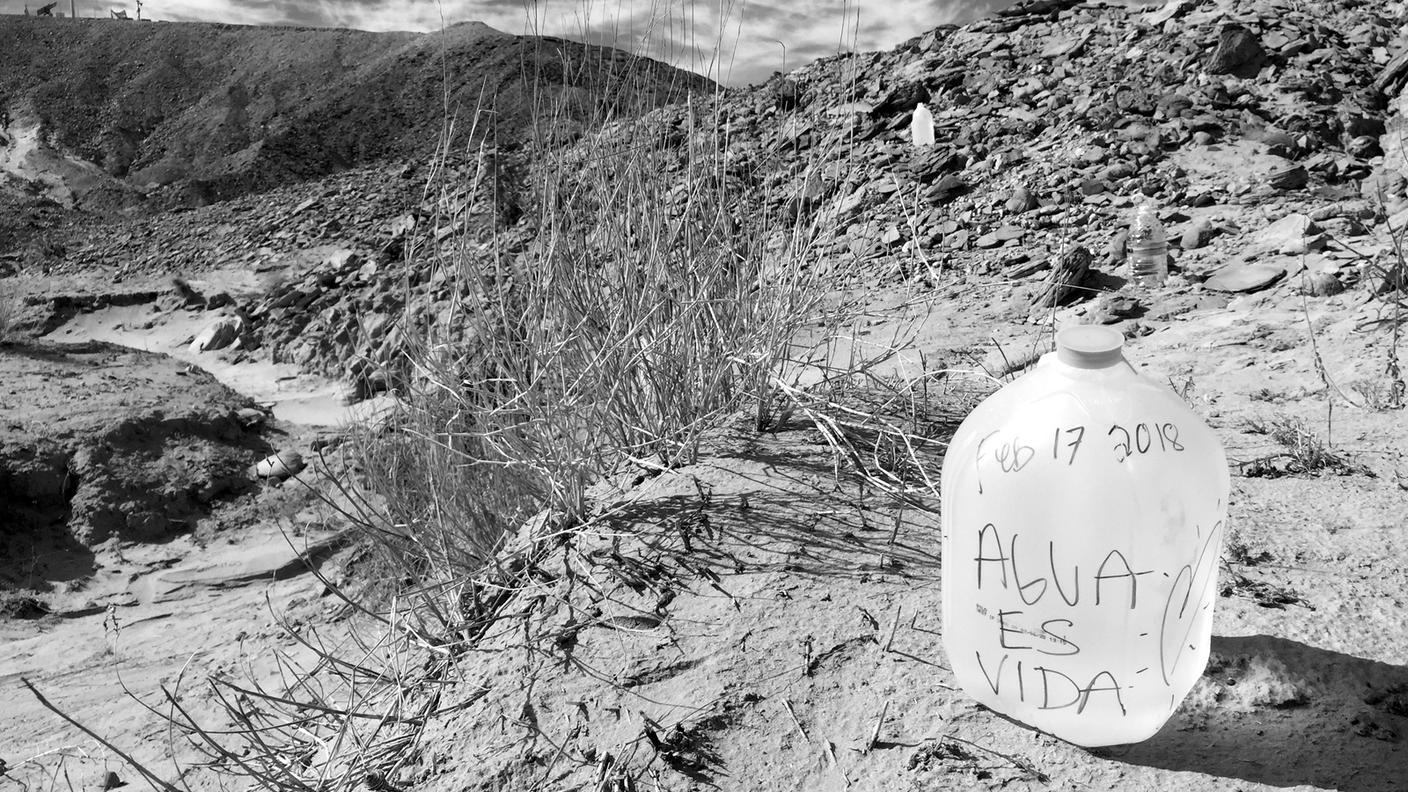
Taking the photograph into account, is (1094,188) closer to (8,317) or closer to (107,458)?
(107,458)

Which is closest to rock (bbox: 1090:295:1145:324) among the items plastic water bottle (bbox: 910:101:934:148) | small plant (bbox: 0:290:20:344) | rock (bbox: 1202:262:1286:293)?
rock (bbox: 1202:262:1286:293)

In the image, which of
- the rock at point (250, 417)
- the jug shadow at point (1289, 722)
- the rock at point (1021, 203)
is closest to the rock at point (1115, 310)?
the rock at point (1021, 203)

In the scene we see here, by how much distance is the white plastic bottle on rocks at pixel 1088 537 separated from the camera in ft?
3.98

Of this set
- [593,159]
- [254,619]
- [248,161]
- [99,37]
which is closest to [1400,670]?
[593,159]

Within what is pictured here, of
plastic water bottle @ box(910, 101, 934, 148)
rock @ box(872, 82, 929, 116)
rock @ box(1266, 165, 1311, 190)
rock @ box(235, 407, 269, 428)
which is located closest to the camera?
rock @ box(1266, 165, 1311, 190)

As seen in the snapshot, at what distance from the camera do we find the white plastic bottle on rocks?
47.7 inches

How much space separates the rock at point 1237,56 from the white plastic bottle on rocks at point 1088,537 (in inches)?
248

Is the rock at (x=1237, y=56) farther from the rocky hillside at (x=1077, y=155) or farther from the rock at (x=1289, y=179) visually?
the rock at (x=1289, y=179)

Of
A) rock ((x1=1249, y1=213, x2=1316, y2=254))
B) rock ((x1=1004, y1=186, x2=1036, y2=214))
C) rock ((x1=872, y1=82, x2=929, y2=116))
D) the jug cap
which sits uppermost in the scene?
rock ((x1=872, y1=82, x2=929, y2=116))

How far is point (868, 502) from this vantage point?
2.05 m

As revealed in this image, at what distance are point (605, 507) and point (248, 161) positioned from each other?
1629cm

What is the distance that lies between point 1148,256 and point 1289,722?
3731 mm

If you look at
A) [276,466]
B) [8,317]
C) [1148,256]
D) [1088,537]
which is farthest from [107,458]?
[1088,537]

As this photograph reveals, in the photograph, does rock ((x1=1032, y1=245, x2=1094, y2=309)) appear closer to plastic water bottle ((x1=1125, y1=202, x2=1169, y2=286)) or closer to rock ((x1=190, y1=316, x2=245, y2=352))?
plastic water bottle ((x1=1125, y1=202, x2=1169, y2=286))
